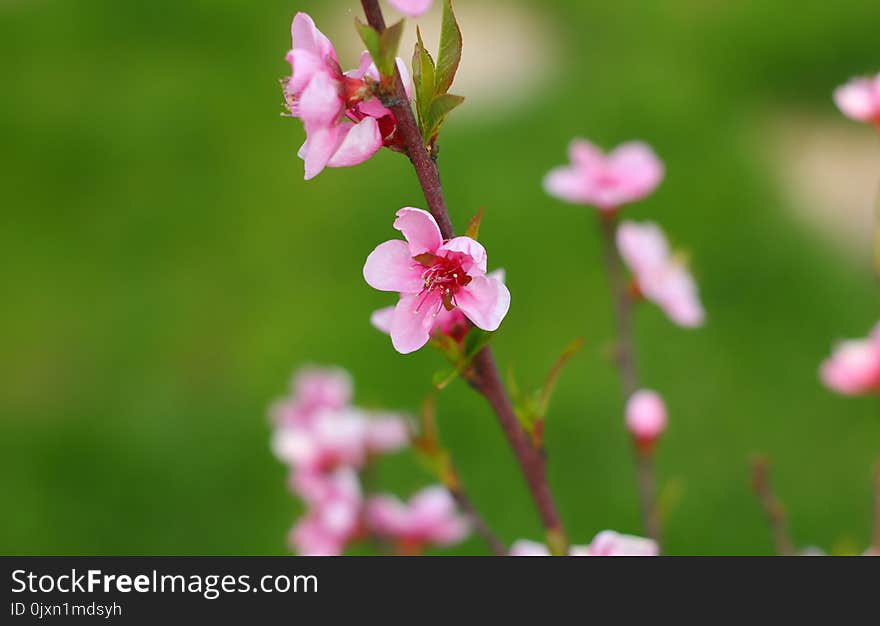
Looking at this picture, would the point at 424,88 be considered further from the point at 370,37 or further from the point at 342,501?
the point at 342,501

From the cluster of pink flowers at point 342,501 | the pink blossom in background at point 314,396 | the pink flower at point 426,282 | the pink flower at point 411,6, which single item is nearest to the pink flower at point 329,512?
the cluster of pink flowers at point 342,501

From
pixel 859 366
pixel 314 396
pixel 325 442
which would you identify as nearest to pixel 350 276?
pixel 314 396

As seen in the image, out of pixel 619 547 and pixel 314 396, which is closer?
pixel 619 547

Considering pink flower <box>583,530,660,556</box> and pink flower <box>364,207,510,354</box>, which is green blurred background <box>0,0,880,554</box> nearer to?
pink flower <box>583,530,660,556</box>

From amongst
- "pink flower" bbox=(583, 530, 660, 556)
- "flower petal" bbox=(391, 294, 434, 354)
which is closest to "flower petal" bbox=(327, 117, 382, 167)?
"flower petal" bbox=(391, 294, 434, 354)
